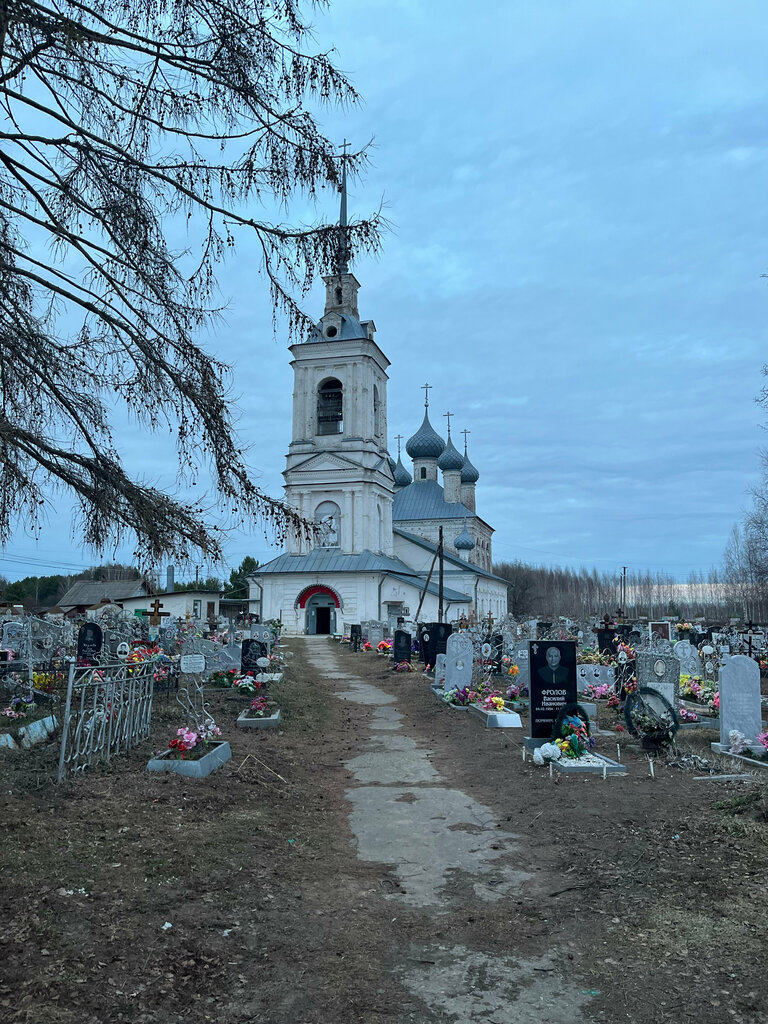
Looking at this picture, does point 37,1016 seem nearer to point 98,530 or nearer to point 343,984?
point 343,984

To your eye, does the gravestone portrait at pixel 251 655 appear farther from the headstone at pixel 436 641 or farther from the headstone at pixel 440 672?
the headstone at pixel 436 641

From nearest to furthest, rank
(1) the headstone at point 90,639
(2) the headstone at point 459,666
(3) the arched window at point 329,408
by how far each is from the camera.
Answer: (2) the headstone at point 459,666 < (1) the headstone at point 90,639 < (3) the arched window at point 329,408

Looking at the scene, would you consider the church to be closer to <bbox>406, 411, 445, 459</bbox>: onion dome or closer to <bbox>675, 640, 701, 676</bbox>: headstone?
<bbox>406, 411, 445, 459</bbox>: onion dome

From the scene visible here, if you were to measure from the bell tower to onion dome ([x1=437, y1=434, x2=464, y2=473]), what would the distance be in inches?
634

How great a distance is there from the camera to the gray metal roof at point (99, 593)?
2127 inches

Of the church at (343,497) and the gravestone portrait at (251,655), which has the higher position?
the church at (343,497)

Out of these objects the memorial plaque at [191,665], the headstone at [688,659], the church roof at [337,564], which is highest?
the church roof at [337,564]

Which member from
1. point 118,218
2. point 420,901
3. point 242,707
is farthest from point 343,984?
point 242,707

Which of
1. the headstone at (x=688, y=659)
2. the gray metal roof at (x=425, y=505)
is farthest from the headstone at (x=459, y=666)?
the gray metal roof at (x=425, y=505)

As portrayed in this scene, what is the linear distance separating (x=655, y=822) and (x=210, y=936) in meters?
4.05

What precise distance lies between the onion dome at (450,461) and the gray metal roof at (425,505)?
1.57 meters

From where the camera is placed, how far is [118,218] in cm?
485

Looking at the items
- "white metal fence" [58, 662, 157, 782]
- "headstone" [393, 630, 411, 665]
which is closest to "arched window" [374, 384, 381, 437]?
"headstone" [393, 630, 411, 665]

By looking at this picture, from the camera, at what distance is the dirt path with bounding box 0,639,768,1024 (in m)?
3.71
